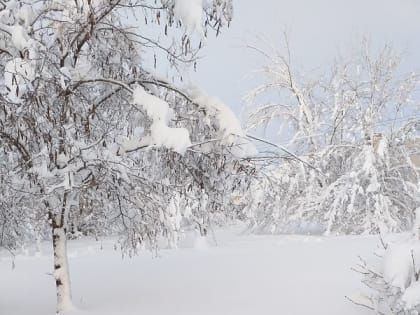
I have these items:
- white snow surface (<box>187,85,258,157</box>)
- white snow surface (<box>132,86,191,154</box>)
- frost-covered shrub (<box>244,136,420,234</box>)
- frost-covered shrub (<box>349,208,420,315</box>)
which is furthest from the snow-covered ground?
frost-covered shrub (<box>244,136,420,234</box>)

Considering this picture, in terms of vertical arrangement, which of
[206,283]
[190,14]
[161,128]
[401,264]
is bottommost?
[206,283]

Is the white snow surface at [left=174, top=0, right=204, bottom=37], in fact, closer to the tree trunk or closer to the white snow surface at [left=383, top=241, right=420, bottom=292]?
the white snow surface at [left=383, top=241, right=420, bottom=292]

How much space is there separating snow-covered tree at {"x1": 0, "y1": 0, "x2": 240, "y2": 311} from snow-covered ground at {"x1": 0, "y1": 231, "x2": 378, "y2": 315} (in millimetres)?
1045

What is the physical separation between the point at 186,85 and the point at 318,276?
3471mm

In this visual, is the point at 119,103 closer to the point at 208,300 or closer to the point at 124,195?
the point at 124,195

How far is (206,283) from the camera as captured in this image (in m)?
7.80

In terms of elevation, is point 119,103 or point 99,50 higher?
point 99,50

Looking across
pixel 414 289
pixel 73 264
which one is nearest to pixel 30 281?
pixel 73 264

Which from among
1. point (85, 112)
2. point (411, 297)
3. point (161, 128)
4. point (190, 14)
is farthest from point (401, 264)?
point (85, 112)

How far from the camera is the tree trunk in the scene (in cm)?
634

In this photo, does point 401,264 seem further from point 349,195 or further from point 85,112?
point 349,195

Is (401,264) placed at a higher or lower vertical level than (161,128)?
lower

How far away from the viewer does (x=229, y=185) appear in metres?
6.30

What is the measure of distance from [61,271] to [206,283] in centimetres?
231
